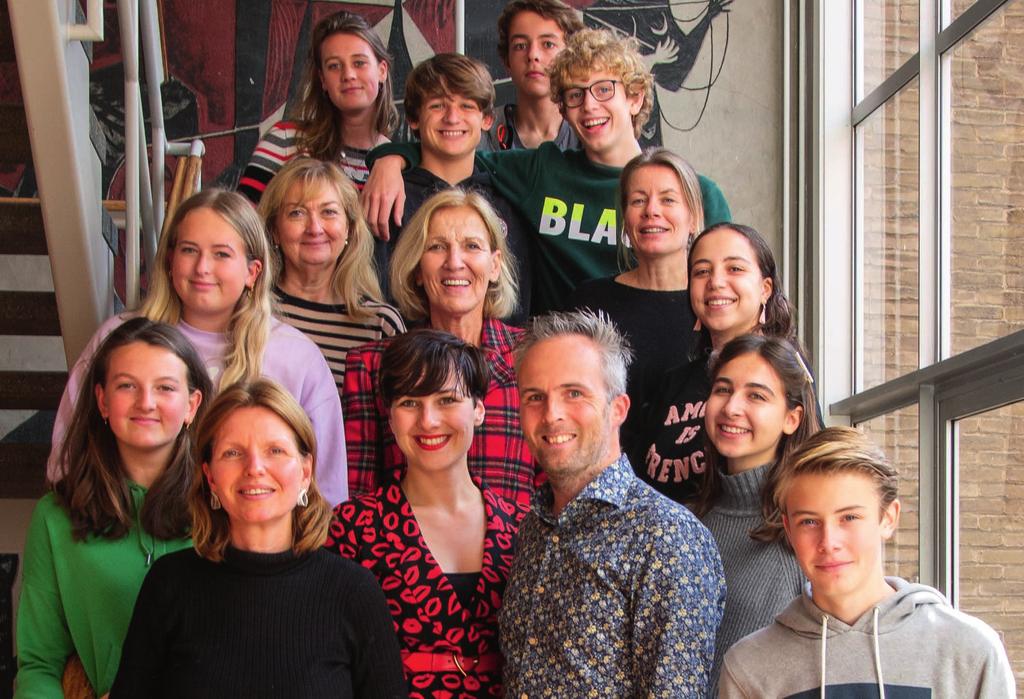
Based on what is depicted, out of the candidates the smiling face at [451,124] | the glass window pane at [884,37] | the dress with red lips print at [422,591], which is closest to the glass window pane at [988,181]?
the glass window pane at [884,37]

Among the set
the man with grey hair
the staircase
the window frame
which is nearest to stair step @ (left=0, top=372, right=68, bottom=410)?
the staircase

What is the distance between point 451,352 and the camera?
2.84 metres

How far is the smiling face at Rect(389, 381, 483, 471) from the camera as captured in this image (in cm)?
276

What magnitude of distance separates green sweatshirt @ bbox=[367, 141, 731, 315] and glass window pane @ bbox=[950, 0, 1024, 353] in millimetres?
1410

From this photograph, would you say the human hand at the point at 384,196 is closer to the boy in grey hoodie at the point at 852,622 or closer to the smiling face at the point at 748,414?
the smiling face at the point at 748,414

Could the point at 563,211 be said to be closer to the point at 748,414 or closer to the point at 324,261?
the point at 324,261

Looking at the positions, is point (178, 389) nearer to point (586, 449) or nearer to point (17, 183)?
point (586, 449)

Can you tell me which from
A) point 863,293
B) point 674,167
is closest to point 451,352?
point 674,167

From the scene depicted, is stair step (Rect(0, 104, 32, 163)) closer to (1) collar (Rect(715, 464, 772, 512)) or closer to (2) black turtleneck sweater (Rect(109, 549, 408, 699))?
(2) black turtleneck sweater (Rect(109, 549, 408, 699))

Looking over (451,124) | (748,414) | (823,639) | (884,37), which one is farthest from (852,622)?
(884,37)

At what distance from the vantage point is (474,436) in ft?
10.4

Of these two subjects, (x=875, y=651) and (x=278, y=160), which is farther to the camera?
(x=278, y=160)

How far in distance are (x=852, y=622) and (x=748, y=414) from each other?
2.04ft

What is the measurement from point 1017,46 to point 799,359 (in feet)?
7.76
